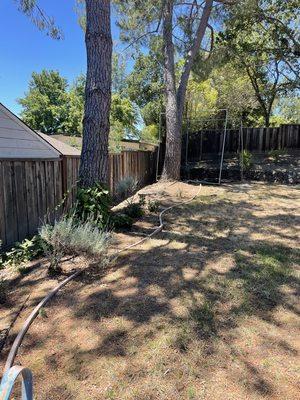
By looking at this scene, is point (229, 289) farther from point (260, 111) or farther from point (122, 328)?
point (260, 111)

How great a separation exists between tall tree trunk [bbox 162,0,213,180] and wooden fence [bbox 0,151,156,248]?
13.7 ft

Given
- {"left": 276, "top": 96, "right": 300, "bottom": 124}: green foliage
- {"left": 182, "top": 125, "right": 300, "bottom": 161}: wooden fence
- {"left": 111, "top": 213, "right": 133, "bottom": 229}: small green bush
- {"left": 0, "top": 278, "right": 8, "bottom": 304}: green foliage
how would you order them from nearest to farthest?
1. {"left": 0, "top": 278, "right": 8, "bottom": 304}: green foliage
2. {"left": 111, "top": 213, "right": 133, "bottom": 229}: small green bush
3. {"left": 182, "top": 125, "right": 300, "bottom": 161}: wooden fence
4. {"left": 276, "top": 96, "right": 300, "bottom": 124}: green foliage

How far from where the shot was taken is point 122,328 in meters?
2.39

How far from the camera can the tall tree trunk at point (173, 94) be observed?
31.3ft

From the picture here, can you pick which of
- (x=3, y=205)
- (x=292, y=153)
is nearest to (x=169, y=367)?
(x=3, y=205)

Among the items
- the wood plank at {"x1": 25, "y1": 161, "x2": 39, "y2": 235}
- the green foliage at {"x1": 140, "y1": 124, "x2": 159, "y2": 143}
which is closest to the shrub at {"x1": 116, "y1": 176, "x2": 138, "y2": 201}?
the wood plank at {"x1": 25, "y1": 161, "x2": 39, "y2": 235}

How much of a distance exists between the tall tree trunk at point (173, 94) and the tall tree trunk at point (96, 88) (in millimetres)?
5041

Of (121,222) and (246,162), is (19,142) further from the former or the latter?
(246,162)

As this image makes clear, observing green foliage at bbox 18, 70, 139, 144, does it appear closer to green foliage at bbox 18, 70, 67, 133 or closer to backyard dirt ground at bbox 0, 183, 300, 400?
green foliage at bbox 18, 70, 67, 133

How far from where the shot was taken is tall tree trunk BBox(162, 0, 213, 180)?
31.3ft

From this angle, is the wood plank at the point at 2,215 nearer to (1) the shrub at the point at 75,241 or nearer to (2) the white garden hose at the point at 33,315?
(1) the shrub at the point at 75,241

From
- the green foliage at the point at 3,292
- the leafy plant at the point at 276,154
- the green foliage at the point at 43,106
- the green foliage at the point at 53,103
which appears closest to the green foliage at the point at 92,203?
the green foliage at the point at 3,292

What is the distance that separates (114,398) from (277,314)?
1.42 metres

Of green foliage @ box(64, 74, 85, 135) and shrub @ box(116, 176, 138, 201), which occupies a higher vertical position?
green foliage @ box(64, 74, 85, 135)
